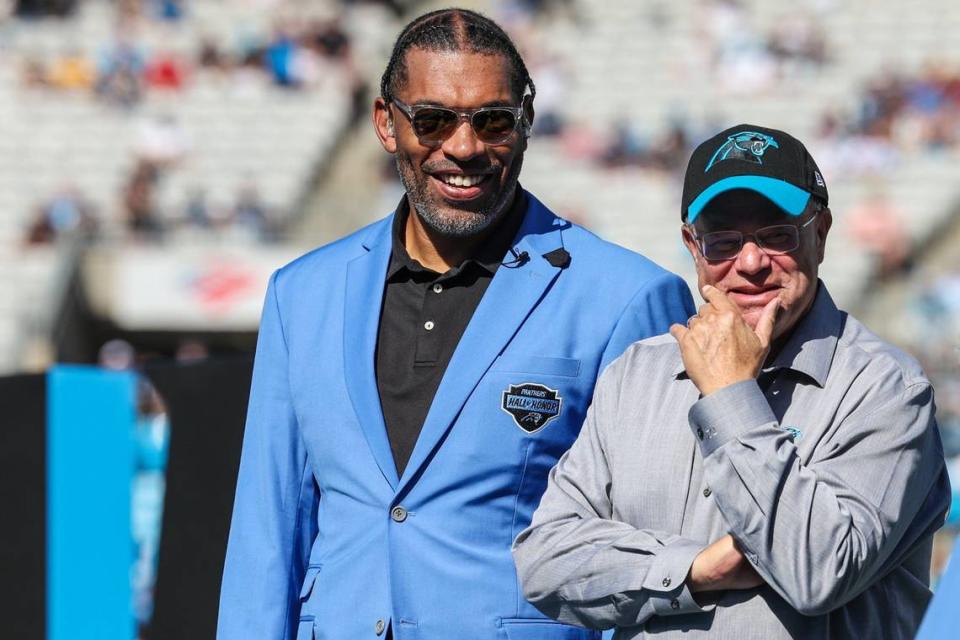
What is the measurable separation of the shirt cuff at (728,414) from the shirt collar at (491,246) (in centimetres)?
84

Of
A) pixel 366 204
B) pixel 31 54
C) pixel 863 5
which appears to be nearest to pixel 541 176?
pixel 366 204

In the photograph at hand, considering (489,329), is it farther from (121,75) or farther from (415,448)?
(121,75)

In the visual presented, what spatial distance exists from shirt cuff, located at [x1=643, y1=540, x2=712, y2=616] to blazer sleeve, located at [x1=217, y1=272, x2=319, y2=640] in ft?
3.06

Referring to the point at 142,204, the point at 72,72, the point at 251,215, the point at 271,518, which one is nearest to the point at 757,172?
the point at 271,518

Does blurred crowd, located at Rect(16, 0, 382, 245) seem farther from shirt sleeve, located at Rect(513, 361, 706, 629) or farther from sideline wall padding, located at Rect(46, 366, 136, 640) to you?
shirt sleeve, located at Rect(513, 361, 706, 629)

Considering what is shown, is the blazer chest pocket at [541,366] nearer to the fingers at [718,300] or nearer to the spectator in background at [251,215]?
the fingers at [718,300]

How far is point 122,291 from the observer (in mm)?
17578

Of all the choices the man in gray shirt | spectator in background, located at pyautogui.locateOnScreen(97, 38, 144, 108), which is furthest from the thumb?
spectator in background, located at pyautogui.locateOnScreen(97, 38, 144, 108)

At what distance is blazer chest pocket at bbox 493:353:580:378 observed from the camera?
297 centimetres

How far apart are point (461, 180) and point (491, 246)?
0.15m

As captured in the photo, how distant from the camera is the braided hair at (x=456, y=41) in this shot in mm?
3137

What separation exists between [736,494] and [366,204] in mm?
15376

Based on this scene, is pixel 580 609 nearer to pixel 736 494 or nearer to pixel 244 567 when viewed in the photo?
pixel 736 494

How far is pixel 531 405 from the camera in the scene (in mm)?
2951
